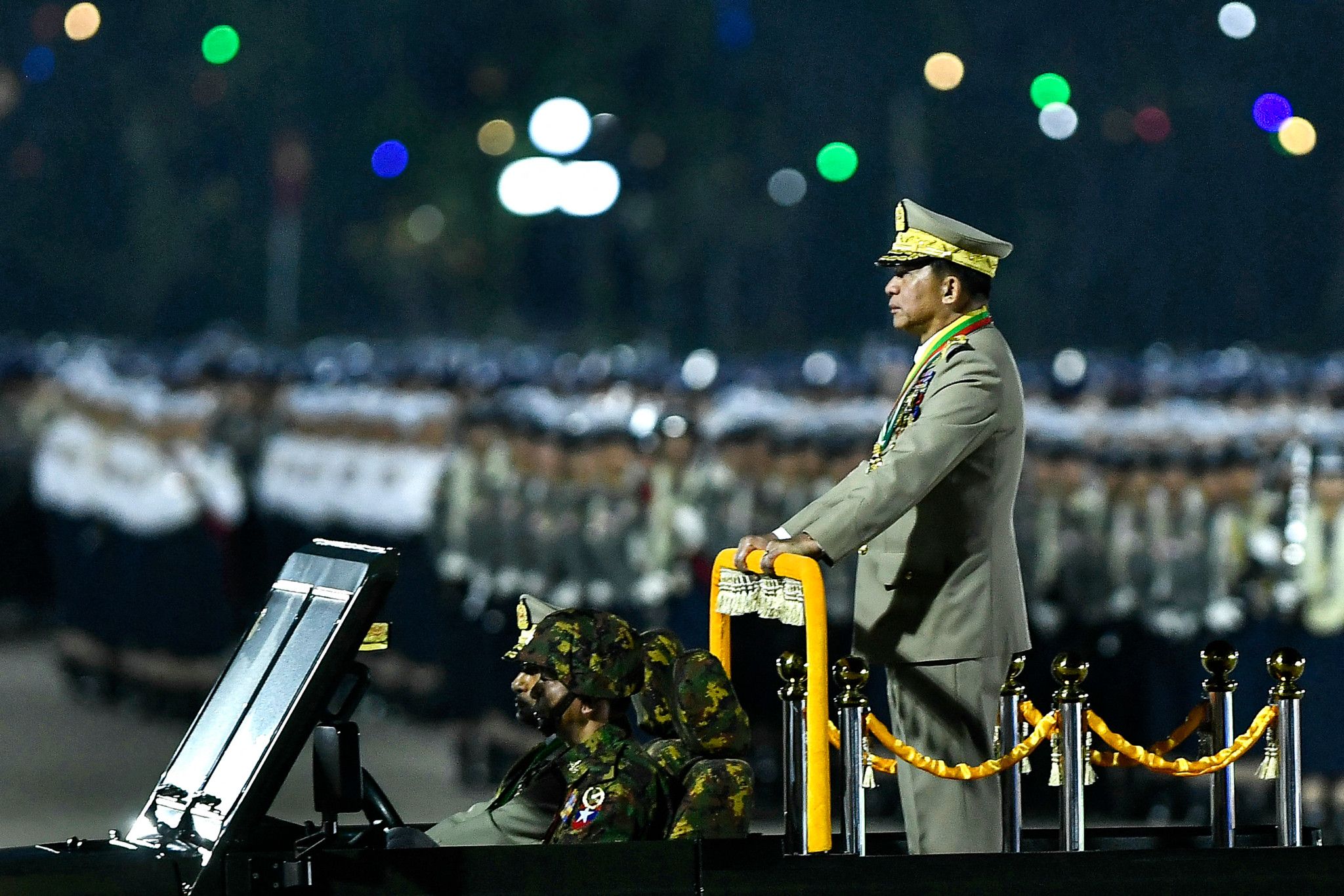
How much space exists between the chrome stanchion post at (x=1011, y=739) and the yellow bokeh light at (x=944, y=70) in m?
9.50

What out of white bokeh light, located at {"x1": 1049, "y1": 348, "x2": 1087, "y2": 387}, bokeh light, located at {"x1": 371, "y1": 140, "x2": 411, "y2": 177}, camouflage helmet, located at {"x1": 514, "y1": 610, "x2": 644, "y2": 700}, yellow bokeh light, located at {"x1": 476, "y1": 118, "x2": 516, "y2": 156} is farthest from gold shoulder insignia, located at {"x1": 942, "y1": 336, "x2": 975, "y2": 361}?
bokeh light, located at {"x1": 371, "y1": 140, "x2": 411, "y2": 177}

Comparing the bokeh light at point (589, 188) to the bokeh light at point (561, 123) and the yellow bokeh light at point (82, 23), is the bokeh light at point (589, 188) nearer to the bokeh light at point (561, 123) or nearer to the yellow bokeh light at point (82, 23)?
the bokeh light at point (561, 123)

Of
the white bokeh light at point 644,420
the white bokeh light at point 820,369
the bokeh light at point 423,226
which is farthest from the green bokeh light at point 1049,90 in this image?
the white bokeh light at point 644,420

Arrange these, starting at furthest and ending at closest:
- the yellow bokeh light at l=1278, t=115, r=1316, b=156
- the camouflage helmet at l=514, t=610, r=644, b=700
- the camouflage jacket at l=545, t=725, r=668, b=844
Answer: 1. the yellow bokeh light at l=1278, t=115, r=1316, b=156
2. the camouflage helmet at l=514, t=610, r=644, b=700
3. the camouflage jacket at l=545, t=725, r=668, b=844

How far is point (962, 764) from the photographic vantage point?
13.5 ft

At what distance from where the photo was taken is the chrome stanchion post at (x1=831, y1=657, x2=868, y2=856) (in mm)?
3891

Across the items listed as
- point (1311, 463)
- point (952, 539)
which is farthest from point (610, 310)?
point (952, 539)

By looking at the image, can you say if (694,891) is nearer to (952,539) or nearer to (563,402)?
(952,539)

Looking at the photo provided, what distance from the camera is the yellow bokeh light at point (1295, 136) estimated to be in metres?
13.7

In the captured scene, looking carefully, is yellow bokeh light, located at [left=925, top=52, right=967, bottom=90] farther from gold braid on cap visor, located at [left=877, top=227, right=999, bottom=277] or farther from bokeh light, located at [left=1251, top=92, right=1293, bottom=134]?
gold braid on cap visor, located at [left=877, top=227, right=999, bottom=277]

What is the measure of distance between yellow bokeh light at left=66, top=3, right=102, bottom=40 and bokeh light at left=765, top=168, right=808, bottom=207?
12.6ft

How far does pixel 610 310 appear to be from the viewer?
12.0 meters

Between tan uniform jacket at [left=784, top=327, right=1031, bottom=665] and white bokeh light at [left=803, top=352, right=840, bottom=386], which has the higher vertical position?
white bokeh light at [left=803, top=352, right=840, bottom=386]

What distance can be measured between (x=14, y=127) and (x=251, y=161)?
1272 mm
